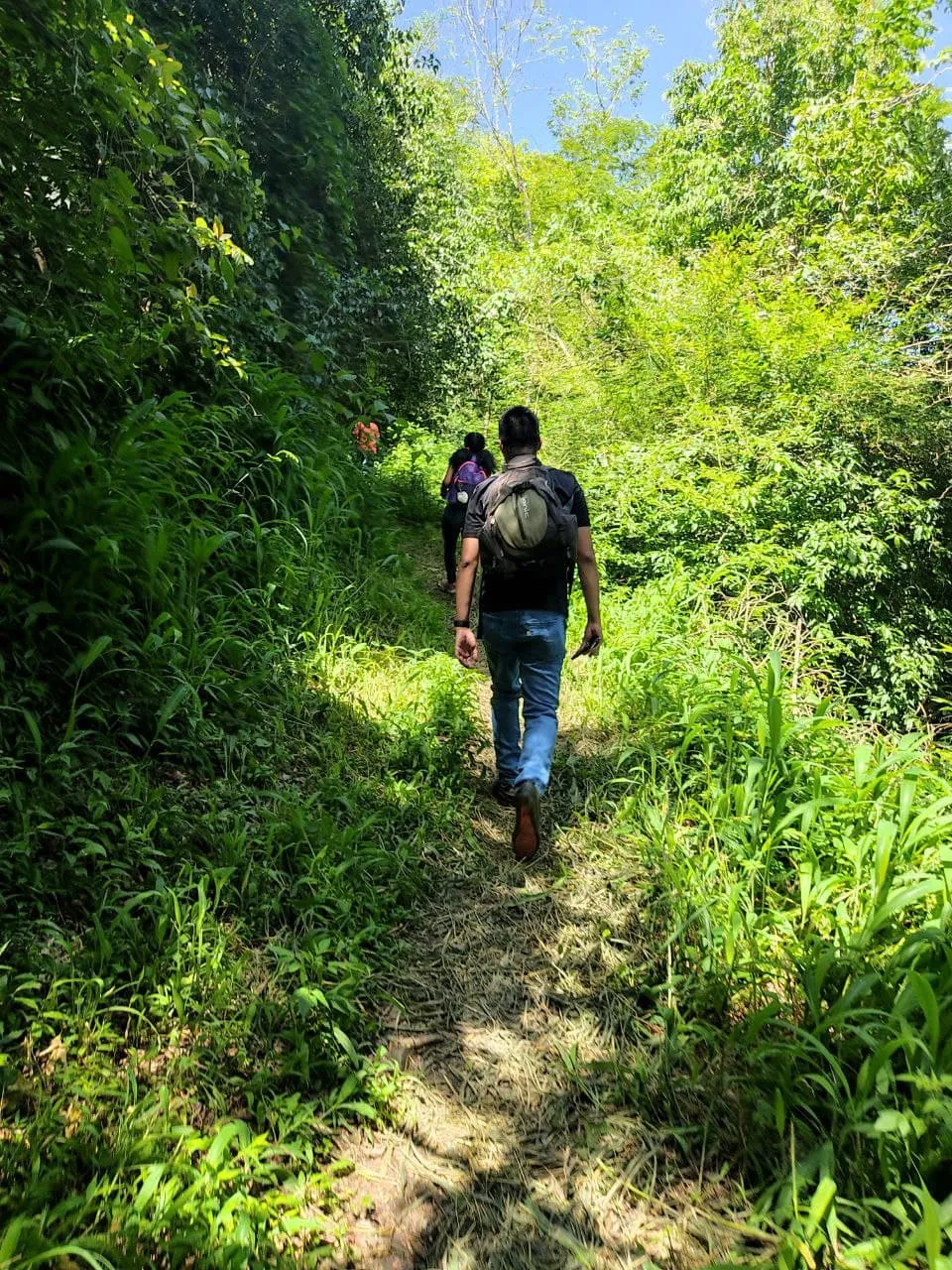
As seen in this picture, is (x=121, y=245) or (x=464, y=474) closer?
(x=121, y=245)

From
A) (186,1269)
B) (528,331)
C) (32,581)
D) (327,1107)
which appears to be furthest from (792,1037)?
(528,331)

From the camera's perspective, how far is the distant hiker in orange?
6.47 metres

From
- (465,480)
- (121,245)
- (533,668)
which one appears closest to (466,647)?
(533,668)

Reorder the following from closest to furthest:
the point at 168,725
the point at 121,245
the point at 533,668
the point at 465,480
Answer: the point at 121,245
the point at 168,725
the point at 533,668
the point at 465,480

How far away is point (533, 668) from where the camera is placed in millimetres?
3012

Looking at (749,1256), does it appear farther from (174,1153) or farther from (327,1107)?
(174,1153)

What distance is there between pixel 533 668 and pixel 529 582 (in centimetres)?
38

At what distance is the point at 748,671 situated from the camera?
3941mm

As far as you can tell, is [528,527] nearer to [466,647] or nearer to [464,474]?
[466,647]

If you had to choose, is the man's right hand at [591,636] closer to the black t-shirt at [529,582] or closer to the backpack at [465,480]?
the black t-shirt at [529,582]

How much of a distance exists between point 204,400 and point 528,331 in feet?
34.1

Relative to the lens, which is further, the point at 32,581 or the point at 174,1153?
the point at 32,581

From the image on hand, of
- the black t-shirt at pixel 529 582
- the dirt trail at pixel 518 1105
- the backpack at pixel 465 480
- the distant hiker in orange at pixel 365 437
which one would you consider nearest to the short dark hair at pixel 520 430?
the black t-shirt at pixel 529 582

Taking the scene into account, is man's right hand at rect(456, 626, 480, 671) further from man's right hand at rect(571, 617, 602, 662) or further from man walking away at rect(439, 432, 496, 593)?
man walking away at rect(439, 432, 496, 593)
